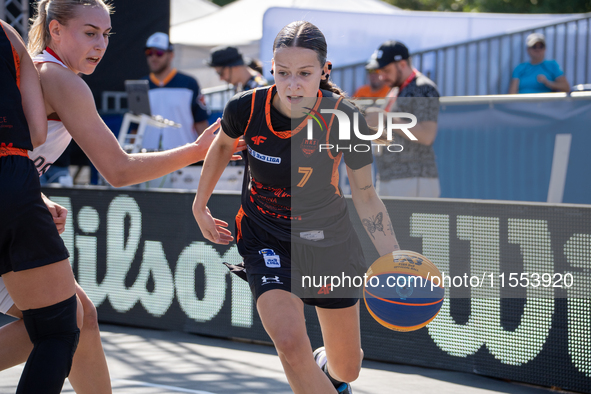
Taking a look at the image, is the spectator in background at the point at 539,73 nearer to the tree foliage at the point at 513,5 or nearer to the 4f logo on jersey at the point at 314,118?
the 4f logo on jersey at the point at 314,118

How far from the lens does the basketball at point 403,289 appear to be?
312 centimetres

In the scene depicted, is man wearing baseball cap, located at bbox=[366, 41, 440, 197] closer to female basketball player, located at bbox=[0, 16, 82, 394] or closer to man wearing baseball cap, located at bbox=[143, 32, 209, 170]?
man wearing baseball cap, located at bbox=[143, 32, 209, 170]

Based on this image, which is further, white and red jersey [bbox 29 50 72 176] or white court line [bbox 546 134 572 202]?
A: white court line [bbox 546 134 572 202]

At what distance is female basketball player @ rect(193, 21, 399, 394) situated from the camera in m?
2.94

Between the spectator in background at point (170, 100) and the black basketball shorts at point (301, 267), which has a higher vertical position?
the spectator in background at point (170, 100)

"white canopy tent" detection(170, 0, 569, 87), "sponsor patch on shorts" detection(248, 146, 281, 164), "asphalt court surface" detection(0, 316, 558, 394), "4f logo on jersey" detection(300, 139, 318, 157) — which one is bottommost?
"asphalt court surface" detection(0, 316, 558, 394)

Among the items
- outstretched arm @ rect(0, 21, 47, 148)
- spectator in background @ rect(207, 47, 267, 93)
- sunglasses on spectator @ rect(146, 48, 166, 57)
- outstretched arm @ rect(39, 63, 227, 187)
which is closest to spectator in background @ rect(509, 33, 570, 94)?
spectator in background @ rect(207, 47, 267, 93)

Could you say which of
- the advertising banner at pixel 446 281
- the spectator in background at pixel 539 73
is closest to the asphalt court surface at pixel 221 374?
the advertising banner at pixel 446 281

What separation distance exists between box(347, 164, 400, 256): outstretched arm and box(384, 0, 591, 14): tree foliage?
25.9 meters

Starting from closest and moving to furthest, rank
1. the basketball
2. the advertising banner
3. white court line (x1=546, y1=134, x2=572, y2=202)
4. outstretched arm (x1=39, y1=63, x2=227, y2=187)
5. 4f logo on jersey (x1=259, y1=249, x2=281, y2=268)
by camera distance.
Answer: outstretched arm (x1=39, y1=63, x2=227, y2=187) < 4f logo on jersey (x1=259, y1=249, x2=281, y2=268) < the basketball < the advertising banner < white court line (x1=546, y1=134, x2=572, y2=202)

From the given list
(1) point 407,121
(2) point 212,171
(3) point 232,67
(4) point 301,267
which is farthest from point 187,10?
(4) point 301,267

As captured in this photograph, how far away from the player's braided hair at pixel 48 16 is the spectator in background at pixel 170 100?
4.76m

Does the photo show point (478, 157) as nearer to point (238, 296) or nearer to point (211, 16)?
point (238, 296)

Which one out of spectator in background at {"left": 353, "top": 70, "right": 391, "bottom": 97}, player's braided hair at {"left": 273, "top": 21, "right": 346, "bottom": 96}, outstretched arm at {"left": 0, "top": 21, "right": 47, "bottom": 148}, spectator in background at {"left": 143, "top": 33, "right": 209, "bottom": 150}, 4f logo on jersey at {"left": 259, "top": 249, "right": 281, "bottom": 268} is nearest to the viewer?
outstretched arm at {"left": 0, "top": 21, "right": 47, "bottom": 148}
